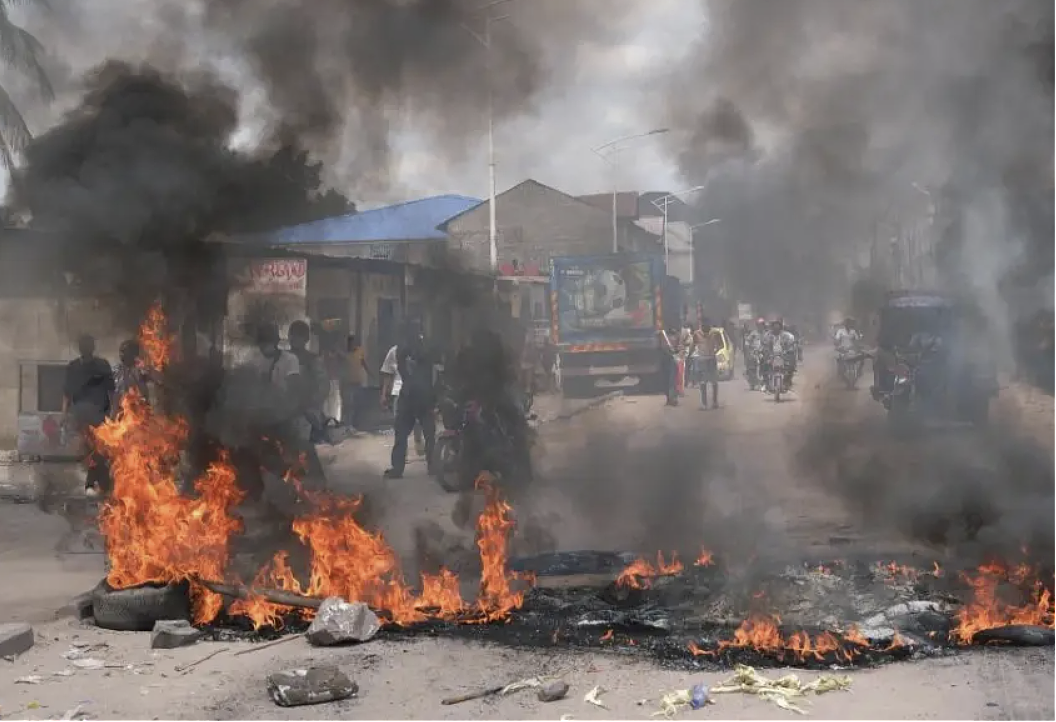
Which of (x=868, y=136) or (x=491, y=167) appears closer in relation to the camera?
(x=868, y=136)

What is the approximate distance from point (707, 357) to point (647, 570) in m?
1.60

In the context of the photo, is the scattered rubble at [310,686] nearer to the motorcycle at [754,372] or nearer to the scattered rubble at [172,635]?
the scattered rubble at [172,635]

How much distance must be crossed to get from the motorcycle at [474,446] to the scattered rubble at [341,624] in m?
1.78

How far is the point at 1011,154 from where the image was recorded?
5.75m

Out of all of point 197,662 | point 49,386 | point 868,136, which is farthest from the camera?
point 49,386

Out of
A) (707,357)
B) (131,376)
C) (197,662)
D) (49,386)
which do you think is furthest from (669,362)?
(49,386)

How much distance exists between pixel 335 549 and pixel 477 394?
5.17ft

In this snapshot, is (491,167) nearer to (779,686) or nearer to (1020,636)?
(779,686)

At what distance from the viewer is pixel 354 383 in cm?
790

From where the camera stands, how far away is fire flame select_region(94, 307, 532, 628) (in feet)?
20.2

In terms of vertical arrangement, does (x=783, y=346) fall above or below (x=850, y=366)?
above

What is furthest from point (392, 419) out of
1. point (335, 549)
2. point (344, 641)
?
point (344, 641)

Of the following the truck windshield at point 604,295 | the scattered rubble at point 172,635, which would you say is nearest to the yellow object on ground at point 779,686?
the scattered rubble at point 172,635

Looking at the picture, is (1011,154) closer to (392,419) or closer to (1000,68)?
(1000,68)
